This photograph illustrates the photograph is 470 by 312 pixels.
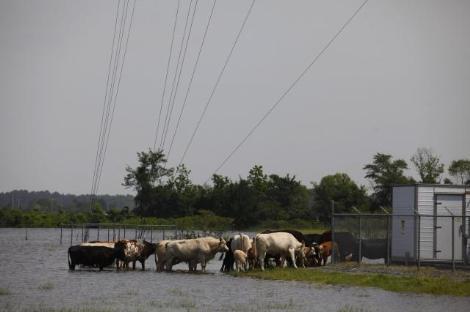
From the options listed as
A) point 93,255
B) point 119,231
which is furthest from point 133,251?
point 119,231

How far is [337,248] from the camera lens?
143 feet

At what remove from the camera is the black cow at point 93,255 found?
153 ft

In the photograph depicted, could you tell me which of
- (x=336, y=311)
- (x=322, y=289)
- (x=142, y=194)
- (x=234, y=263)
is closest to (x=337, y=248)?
(x=234, y=263)

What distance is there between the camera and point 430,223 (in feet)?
129

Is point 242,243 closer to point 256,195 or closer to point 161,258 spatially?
point 161,258

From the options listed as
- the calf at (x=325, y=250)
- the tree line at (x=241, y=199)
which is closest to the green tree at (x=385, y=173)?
the tree line at (x=241, y=199)

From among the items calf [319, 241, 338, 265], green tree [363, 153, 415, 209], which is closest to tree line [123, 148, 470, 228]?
green tree [363, 153, 415, 209]

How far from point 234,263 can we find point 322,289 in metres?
11.6

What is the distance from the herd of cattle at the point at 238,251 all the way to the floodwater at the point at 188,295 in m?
1.54

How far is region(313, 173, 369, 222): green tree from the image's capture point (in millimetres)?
125869

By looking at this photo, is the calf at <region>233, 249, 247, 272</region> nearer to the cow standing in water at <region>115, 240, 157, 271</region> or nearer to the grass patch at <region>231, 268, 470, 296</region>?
the grass patch at <region>231, 268, 470, 296</region>

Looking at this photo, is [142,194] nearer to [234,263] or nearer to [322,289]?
[234,263]

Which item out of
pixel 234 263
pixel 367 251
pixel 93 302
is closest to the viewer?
pixel 93 302

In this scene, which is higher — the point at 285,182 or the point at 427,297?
the point at 285,182
